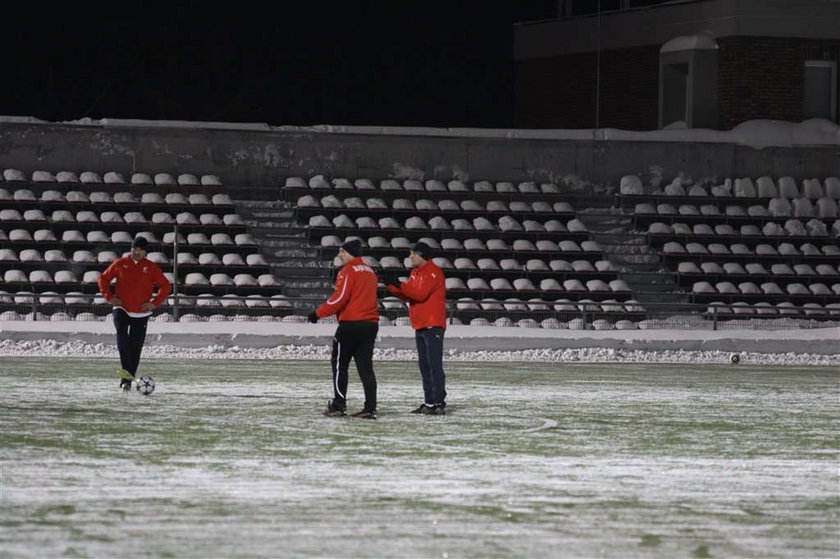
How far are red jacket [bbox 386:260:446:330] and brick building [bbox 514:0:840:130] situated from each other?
88.1ft

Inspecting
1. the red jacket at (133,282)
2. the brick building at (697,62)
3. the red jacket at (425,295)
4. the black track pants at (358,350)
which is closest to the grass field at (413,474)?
the black track pants at (358,350)

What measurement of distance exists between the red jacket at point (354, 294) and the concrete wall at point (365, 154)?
2304 centimetres

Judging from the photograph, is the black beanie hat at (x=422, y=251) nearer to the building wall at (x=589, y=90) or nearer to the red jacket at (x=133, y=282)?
Answer: the red jacket at (x=133, y=282)

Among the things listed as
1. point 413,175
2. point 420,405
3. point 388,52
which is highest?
point 388,52

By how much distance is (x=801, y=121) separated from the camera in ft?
139

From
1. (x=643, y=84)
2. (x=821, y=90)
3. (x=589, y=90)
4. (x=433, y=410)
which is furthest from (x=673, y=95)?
(x=433, y=410)

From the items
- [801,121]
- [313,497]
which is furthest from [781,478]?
[801,121]

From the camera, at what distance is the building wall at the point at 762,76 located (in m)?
41.8

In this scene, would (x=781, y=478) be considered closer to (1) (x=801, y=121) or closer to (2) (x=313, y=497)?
(2) (x=313, y=497)

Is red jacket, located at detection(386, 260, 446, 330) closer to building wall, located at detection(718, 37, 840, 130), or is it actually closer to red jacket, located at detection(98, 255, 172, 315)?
red jacket, located at detection(98, 255, 172, 315)

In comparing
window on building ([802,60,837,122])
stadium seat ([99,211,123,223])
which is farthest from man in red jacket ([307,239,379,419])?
window on building ([802,60,837,122])

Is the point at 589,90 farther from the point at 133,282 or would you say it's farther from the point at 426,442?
the point at 426,442

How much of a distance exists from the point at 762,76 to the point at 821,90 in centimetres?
194

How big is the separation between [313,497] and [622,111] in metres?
35.2
